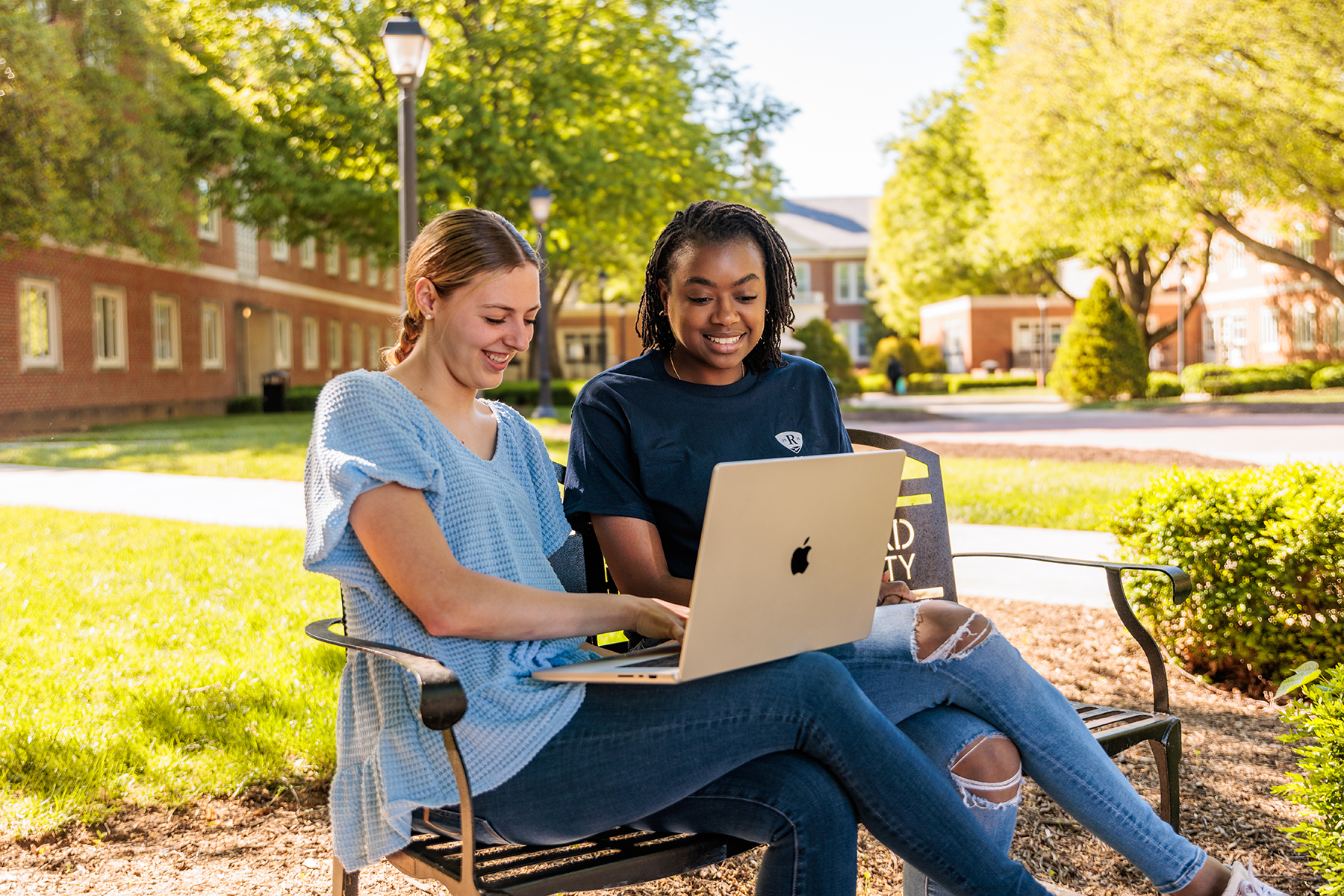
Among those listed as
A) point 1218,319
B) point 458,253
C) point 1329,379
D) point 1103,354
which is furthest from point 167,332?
point 1218,319

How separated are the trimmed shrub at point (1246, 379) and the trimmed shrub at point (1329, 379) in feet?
1.93

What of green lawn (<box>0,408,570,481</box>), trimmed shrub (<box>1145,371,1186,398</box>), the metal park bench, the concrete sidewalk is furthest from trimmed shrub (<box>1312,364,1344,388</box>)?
the metal park bench

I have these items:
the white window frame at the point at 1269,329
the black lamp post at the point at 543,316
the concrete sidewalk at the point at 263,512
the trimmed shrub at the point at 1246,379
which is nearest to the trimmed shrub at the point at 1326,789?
the concrete sidewalk at the point at 263,512

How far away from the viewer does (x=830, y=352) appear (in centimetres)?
3008

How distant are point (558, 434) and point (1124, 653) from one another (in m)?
11.5

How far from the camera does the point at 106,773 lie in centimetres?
334

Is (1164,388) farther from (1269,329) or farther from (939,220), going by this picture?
(1269,329)

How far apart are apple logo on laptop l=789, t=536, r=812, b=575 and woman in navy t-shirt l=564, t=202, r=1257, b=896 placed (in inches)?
10.1

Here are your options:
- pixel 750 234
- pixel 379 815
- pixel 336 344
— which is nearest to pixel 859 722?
pixel 379 815

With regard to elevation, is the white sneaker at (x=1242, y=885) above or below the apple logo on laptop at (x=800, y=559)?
below

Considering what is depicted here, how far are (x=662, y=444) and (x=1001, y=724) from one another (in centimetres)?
91

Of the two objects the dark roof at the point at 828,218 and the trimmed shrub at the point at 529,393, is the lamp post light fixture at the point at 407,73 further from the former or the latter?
the dark roof at the point at 828,218

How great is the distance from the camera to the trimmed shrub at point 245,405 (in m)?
25.7

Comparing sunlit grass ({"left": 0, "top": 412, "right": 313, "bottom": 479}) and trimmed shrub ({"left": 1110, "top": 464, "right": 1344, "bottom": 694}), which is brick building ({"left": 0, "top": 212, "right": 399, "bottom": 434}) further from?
trimmed shrub ({"left": 1110, "top": 464, "right": 1344, "bottom": 694})
